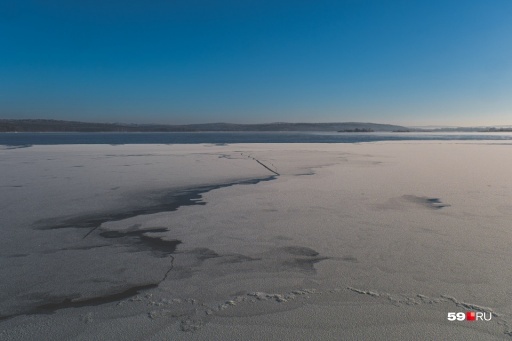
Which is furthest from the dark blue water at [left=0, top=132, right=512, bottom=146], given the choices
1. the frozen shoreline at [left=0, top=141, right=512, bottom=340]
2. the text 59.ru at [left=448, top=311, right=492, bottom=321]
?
the text 59.ru at [left=448, top=311, right=492, bottom=321]

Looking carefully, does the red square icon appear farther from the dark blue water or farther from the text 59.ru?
the dark blue water

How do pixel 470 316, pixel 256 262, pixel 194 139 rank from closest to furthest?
1. pixel 470 316
2. pixel 256 262
3. pixel 194 139

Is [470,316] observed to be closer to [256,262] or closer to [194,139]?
[256,262]

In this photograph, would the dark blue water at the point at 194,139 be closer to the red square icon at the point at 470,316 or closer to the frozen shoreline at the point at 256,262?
the frozen shoreline at the point at 256,262

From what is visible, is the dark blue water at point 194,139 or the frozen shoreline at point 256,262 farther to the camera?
the dark blue water at point 194,139

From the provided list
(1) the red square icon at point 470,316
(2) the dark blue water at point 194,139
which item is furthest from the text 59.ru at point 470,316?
(2) the dark blue water at point 194,139

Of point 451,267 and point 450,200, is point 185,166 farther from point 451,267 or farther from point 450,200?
point 451,267

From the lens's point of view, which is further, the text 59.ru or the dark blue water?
the dark blue water

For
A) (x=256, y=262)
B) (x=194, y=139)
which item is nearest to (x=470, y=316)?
(x=256, y=262)
